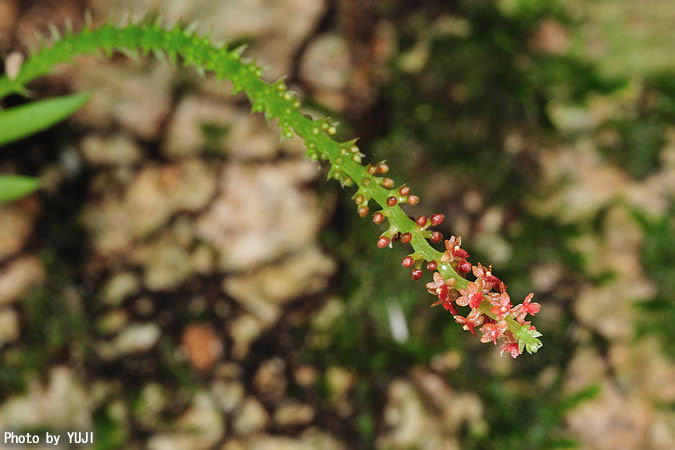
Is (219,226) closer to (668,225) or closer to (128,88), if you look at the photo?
(128,88)

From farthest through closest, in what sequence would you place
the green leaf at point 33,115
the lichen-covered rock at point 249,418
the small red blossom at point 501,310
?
the lichen-covered rock at point 249,418 < the green leaf at point 33,115 < the small red blossom at point 501,310

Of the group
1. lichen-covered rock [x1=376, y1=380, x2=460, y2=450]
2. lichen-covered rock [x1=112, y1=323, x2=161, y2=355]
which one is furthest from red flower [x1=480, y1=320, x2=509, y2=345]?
lichen-covered rock [x1=112, y1=323, x2=161, y2=355]

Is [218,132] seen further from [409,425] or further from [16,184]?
[409,425]

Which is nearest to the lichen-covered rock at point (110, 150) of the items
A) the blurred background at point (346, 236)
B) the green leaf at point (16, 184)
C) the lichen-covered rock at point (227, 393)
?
the blurred background at point (346, 236)

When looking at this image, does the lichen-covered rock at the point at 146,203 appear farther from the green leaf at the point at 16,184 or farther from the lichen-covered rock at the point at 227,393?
the lichen-covered rock at the point at 227,393

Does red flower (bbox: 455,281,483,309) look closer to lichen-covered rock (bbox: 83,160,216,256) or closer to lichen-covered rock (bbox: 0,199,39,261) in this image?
lichen-covered rock (bbox: 83,160,216,256)

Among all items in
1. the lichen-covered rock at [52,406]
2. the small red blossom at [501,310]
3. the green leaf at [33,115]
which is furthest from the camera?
the lichen-covered rock at [52,406]

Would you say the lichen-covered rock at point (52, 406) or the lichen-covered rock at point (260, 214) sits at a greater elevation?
the lichen-covered rock at point (260, 214)

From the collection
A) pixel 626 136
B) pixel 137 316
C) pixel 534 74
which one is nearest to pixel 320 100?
pixel 534 74
